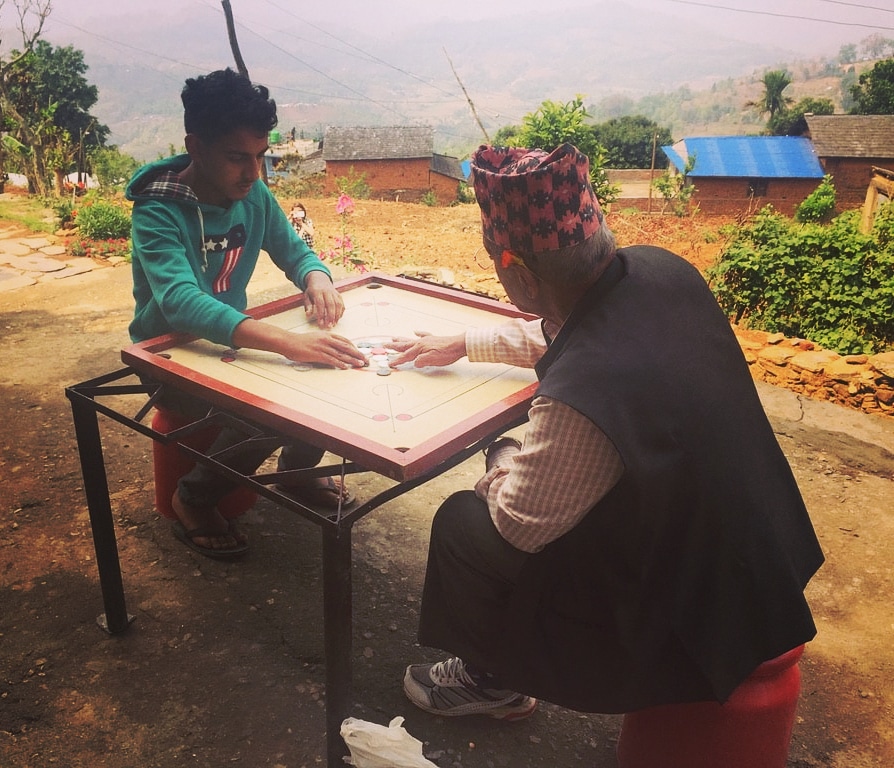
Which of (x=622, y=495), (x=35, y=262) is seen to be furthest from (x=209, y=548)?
(x=35, y=262)

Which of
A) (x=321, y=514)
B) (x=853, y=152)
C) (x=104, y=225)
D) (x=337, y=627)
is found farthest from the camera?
(x=853, y=152)

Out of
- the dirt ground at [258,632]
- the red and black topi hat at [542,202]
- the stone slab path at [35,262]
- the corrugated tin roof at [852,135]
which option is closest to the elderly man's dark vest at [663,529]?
the red and black topi hat at [542,202]

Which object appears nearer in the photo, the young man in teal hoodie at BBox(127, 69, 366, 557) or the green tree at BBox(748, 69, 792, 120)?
the young man in teal hoodie at BBox(127, 69, 366, 557)

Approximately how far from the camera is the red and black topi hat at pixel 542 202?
141cm

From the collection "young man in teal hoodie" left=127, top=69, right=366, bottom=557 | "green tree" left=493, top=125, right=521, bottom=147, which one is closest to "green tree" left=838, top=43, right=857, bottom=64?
"green tree" left=493, top=125, right=521, bottom=147

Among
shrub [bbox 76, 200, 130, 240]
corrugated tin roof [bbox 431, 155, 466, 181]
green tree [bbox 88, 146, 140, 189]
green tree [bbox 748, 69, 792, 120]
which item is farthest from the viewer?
green tree [bbox 748, 69, 792, 120]

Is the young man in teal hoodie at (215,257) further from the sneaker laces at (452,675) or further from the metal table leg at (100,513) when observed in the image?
the sneaker laces at (452,675)

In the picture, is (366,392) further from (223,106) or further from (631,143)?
(631,143)

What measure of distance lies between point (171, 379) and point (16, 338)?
13.1ft

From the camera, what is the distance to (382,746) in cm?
168

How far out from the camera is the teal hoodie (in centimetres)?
214

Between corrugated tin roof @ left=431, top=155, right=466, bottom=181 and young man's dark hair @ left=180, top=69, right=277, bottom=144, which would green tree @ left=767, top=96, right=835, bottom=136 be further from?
young man's dark hair @ left=180, top=69, right=277, bottom=144

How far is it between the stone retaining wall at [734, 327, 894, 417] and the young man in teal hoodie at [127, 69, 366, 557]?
121 inches

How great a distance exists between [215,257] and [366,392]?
1070 mm
